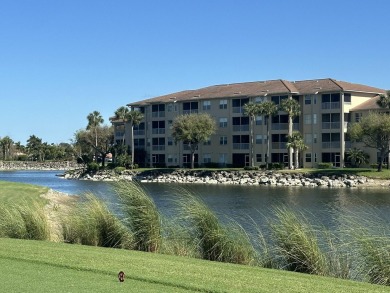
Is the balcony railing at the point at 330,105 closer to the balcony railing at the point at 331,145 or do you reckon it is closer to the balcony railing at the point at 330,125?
the balcony railing at the point at 330,125

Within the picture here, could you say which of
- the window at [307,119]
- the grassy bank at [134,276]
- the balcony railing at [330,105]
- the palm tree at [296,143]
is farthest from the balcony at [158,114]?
the grassy bank at [134,276]

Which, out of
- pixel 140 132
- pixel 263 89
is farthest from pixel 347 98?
pixel 140 132

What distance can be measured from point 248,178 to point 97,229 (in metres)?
59.6

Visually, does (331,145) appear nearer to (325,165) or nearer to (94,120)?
(325,165)

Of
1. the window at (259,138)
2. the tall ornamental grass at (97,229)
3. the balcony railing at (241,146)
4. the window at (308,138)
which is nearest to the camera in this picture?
the tall ornamental grass at (97,229)

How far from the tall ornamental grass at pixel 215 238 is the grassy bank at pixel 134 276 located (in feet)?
5.32

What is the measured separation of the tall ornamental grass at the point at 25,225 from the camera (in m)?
15.2

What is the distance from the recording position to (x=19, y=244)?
42.4 feet

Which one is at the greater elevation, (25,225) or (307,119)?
(307,119)

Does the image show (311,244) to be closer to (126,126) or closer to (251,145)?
(251,145)

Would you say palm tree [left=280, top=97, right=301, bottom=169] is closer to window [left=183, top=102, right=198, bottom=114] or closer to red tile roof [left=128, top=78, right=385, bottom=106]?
red tile roof [left=128, top=78, right=385, bottom=106]

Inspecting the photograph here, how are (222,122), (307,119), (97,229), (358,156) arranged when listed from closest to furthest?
1. (97,229)
2. (358,156)
3. (307,119)
4. (222,122)

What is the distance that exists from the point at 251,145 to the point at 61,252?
7215 cm

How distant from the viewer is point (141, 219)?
566 inches
